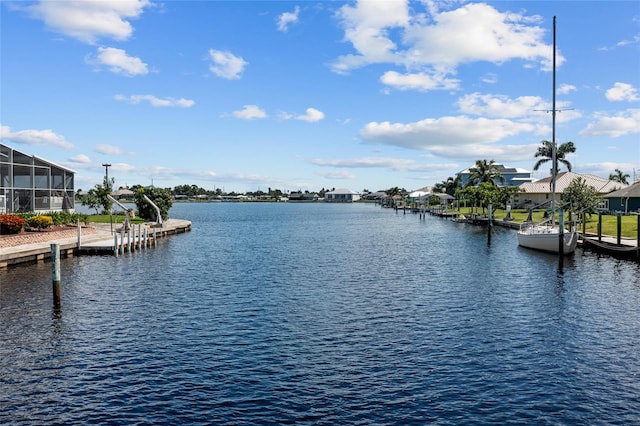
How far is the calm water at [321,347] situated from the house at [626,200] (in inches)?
1755

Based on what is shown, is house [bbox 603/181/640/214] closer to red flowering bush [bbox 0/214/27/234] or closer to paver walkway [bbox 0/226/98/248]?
paver walkway [bbox 0/226/98/248]

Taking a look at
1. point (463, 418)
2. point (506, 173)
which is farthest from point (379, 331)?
point (506, 173)

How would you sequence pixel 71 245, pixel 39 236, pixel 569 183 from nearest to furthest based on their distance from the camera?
pixel 71 245, pixel 39 236, pixel 569 183

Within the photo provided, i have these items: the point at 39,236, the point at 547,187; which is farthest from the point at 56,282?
the point at 547,187

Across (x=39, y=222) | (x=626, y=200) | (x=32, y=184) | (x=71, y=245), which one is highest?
(x=32, y=184)

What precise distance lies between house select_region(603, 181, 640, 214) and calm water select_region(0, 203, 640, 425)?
4458cm

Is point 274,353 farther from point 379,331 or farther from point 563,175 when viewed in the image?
point 563,175

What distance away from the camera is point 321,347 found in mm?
20516

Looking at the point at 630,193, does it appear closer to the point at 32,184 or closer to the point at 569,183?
the point at 569,183

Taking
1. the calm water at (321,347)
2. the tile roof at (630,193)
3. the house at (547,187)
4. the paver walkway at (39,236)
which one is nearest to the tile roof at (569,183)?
the house at (547,187)

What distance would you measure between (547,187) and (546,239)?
73245 mm

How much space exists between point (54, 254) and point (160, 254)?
2280cm

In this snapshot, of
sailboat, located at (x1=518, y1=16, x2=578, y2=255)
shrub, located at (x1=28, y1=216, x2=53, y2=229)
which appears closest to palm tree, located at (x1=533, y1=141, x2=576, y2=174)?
sailboat, located at (x1=518, y1=16, x2=578, y2=255)

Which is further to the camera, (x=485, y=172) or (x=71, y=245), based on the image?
(x=485, y=172)
